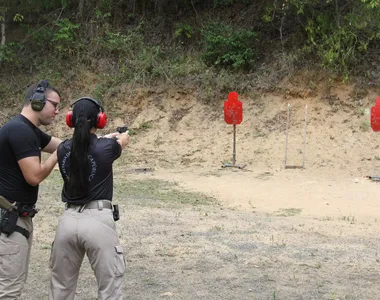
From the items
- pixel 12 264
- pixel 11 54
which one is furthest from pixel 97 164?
pixel 11 54

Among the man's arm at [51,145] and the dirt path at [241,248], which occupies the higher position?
the man's arm at [51,145]

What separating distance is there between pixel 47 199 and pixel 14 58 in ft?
38.3

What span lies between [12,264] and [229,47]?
13973mm

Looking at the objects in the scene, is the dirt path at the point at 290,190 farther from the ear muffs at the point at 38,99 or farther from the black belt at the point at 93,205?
the ear muffs at the point at 38,99

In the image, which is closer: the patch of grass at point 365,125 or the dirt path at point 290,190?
the dirt path at point 290,190

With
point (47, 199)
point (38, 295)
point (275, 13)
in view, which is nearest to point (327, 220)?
point (47, 199)

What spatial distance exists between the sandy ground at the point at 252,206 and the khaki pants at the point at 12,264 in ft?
4.17

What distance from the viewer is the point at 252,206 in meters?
9.26

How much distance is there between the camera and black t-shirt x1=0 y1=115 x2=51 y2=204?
120 inches

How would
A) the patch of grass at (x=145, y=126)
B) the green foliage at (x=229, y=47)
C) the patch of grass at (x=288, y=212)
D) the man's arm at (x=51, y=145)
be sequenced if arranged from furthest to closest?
the green foliage at (x=229, y=47) < the patch of grass at (x=145, y=126) < the patch of grass at (x=288, y=212) < the man's arm at (x=51, y=145)

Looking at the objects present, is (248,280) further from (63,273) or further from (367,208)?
(367,208)

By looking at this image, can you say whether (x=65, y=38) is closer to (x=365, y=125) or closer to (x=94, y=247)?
(x=365, y=125)

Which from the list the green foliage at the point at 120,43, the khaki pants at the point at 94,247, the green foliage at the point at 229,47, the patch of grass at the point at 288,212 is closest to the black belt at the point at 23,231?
the khaki pants at the point at 94,247

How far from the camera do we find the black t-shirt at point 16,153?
3.05 m
